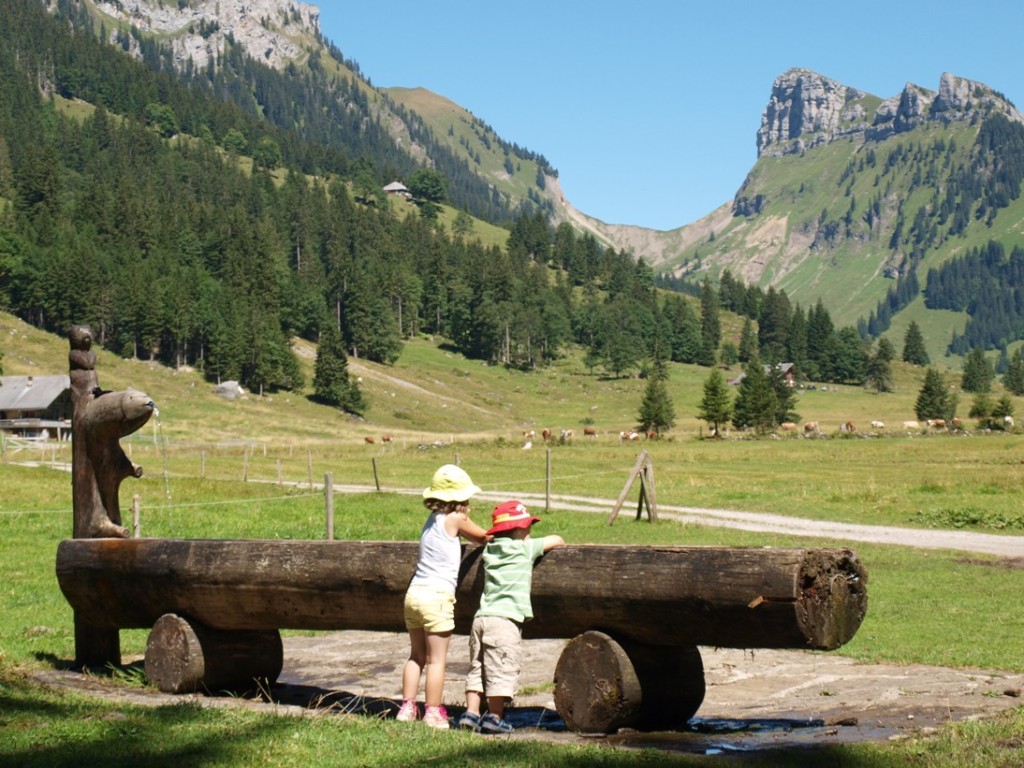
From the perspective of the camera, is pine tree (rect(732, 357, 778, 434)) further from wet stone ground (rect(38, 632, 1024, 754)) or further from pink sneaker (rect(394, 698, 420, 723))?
pink sneaker (rect(394, 698, 420, 723))

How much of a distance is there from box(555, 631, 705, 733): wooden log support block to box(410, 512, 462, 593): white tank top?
3.62ft

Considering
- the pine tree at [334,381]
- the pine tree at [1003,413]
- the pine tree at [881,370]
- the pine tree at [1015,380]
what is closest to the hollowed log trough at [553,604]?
the pine tree at [1003,413]

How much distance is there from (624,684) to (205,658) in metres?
4.24

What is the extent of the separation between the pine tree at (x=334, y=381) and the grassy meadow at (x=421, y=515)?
26.0 feet

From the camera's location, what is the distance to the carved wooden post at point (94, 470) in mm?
11750

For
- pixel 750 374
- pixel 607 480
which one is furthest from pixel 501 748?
pixel 750 374

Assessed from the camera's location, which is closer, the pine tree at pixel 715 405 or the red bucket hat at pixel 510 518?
the red bucket hat at pixel 510 518

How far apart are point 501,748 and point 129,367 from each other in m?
122

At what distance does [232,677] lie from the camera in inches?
439

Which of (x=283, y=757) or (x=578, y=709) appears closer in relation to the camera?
(x=283, y=757)

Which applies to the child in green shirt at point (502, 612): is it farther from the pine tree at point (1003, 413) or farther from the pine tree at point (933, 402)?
the pine tree at point (933, 402)

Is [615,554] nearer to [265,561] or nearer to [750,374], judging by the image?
[265,561]

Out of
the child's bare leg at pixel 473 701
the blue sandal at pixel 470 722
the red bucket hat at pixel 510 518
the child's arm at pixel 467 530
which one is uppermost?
the red bucket hat at pixel 510 518

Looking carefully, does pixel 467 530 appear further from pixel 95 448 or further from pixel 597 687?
pixel 95 448
